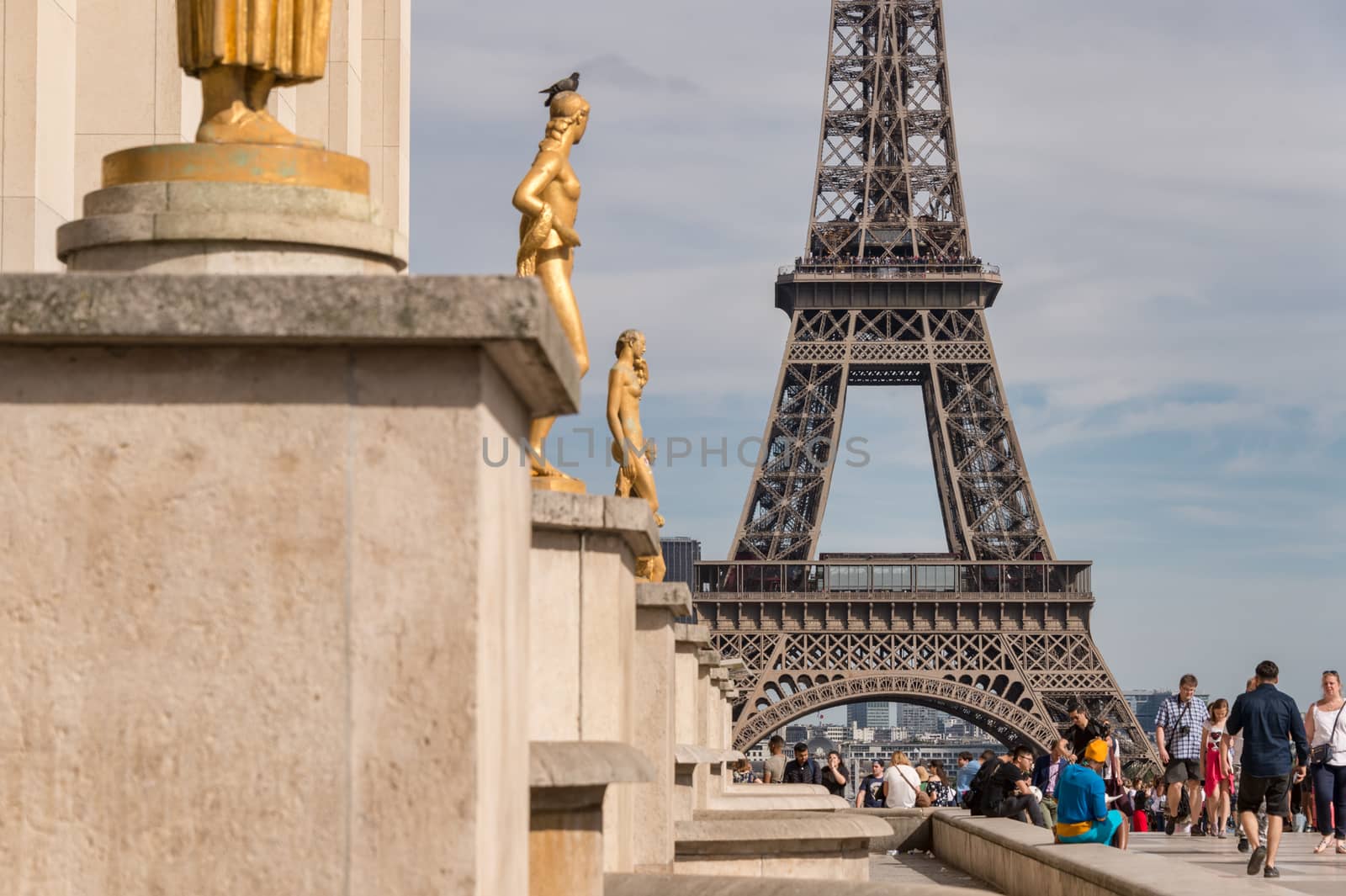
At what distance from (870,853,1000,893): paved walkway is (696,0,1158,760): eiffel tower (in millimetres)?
39848

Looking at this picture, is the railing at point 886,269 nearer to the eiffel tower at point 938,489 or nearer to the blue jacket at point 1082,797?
the eiffel tower at point 938,489

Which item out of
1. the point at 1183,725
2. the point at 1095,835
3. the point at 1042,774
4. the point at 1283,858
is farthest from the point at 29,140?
the point at 1042,774

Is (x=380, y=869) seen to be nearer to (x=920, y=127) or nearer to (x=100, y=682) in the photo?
(x=100, y=682)

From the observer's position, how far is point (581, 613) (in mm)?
6906

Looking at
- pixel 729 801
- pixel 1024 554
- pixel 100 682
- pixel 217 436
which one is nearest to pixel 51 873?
pixel 100 682

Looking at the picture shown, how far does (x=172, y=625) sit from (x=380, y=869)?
1.94ft

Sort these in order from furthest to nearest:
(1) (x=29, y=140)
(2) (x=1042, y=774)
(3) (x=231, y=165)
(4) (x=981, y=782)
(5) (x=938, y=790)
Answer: (5) (x=938, y=790), (2) (x=1042, y=774), (4) (x=981, y=782), (1) (x=29, y=140), (3) (x=231, y=165)

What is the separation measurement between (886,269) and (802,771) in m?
46.1

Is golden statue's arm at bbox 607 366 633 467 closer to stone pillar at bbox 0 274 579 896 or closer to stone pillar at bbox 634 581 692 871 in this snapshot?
stone pillar at bbox 634 581 692 871

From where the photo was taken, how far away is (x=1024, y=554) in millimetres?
72250

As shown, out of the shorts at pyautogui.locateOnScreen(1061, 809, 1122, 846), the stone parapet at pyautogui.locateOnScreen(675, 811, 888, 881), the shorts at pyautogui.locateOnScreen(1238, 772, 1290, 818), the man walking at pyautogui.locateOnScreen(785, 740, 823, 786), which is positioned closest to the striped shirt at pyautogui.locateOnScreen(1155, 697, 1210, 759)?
the shorts at pyautogui.locateOnScreen(1238, 772, 1290, 818)

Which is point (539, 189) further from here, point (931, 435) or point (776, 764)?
point (931, 435)

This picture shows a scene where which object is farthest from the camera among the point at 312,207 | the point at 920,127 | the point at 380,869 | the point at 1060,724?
the point at 920,127

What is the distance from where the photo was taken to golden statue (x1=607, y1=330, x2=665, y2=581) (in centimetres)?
1138
